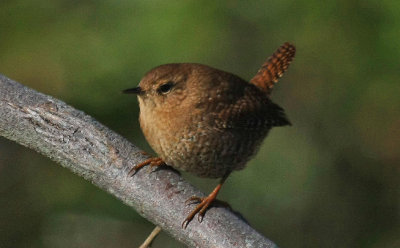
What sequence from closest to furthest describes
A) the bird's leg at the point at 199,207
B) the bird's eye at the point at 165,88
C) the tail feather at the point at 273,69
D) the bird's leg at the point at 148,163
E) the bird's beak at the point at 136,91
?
the bird's leg at the point at 199,207, the bird's leg at the point at 148,163, the bird's beak at the point at 136,91, the bird's eye at the point at 165,88, the tail feather at the point at 273,69

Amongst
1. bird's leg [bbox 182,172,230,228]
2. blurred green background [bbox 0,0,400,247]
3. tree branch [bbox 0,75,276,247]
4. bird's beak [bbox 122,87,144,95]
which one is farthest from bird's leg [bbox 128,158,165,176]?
blurred green background [bbox 0,0,400,247]

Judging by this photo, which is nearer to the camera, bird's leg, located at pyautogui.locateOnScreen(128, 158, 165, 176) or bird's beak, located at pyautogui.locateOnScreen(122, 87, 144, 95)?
bird's leg, located at pyautogui.locateOnScreen(128, 158, 165, 176)

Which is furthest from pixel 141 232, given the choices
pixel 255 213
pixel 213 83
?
pixel 213 83

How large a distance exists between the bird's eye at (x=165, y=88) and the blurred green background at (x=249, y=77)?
2.01 feet

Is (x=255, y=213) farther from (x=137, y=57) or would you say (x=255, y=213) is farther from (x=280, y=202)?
(x=137, y=57)

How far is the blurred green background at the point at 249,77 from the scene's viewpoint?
13.9 feet

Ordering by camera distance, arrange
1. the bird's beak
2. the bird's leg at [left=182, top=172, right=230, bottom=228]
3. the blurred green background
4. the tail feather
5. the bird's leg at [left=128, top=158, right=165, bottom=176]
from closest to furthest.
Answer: the bird's leg at [left=182, top=172, right=230, bottom=228], the bird's leg at [left=128, top=158, right=165, bottom=176], the bird's beak, the blurred green background, the tail feather

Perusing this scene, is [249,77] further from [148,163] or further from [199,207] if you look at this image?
[199,207]

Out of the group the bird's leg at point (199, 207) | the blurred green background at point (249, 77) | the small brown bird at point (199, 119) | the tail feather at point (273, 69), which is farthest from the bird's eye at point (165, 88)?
the tail feather at point (273, 69)

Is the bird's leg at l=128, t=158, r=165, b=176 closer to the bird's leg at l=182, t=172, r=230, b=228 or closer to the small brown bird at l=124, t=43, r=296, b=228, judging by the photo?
the small brown bird at l=124, t=43, r=296, b=228

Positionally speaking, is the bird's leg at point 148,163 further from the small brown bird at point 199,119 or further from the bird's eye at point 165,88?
the bird's eye at point 165,88

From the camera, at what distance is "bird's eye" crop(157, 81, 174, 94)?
365 cm

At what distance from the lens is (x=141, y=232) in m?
5.12

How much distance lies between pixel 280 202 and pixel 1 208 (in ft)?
6.13
